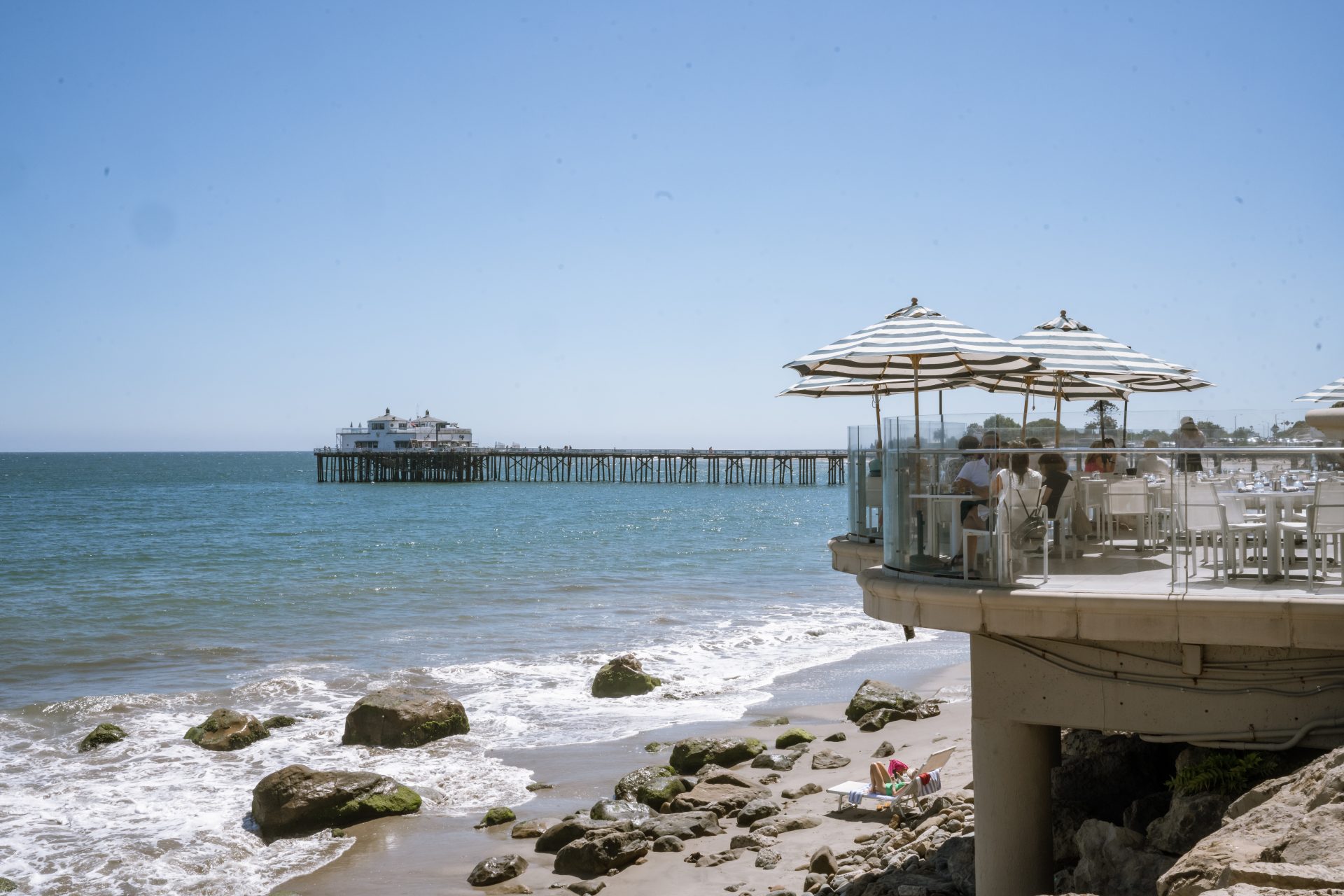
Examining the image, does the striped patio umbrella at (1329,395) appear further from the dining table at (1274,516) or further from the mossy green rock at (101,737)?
the mossy green rock at (101,737)

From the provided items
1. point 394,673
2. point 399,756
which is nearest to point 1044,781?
point 399,756

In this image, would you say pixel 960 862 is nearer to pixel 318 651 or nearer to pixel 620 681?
pixel 620 681

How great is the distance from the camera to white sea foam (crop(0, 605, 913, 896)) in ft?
36.7

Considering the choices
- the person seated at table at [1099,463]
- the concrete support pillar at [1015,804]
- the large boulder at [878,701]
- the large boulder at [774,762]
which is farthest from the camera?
the large boulder at [878,701]

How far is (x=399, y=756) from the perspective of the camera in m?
14.7

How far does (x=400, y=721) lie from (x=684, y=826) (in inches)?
218

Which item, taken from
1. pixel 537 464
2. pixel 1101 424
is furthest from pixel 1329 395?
pixel 537 464

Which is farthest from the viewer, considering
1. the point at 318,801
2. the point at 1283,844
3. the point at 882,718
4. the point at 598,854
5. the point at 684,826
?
the point at 882,718

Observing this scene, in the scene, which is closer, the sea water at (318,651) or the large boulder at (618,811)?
the large boulder at (618,811)

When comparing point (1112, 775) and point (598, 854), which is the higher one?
point (1112, 775)

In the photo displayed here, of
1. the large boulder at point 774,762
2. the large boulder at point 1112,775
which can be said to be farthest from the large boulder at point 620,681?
the large boulder at point 1112,775

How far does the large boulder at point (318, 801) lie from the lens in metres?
12.0

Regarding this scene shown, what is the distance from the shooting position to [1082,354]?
31.2 ft

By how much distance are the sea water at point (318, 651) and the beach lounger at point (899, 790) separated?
3821 millimetres
